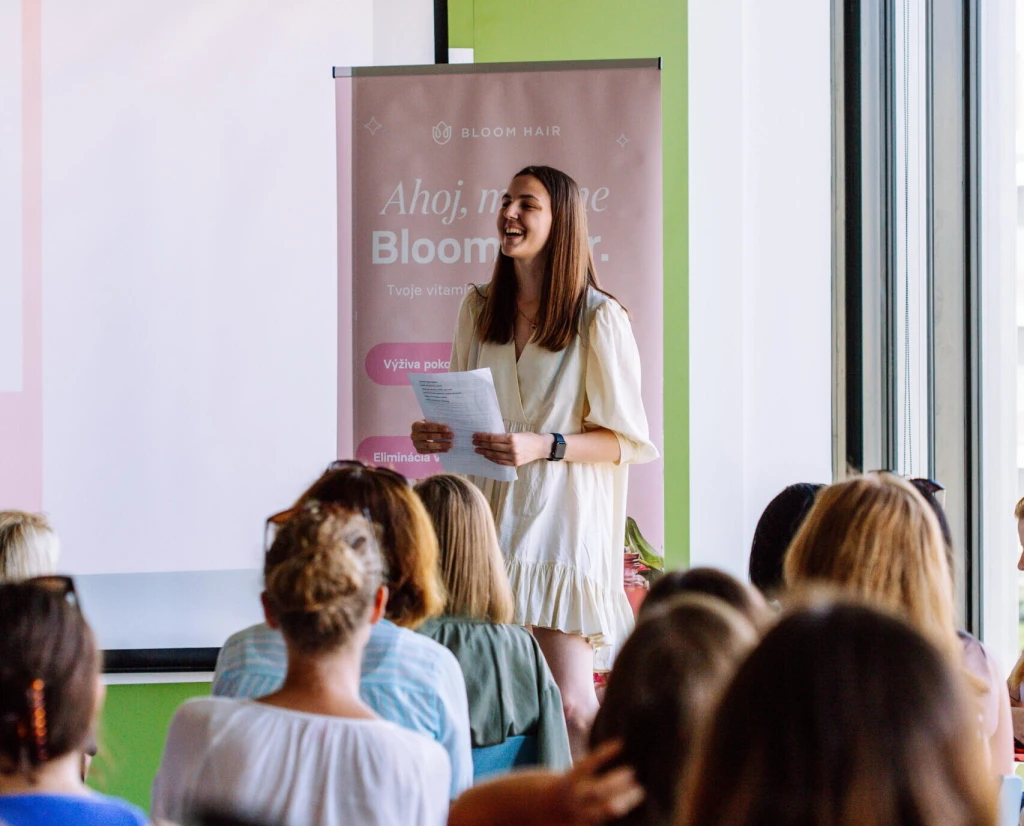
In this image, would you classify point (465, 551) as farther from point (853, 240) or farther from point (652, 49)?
point (652, 49)

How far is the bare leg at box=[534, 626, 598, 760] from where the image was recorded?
252cm

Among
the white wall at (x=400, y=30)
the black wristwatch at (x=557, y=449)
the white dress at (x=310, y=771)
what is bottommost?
the white dress at (x=310, y=771)

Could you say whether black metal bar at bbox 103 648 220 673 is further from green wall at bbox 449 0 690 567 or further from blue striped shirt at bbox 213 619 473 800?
blue striped shirt at bbox 213 619 473 800

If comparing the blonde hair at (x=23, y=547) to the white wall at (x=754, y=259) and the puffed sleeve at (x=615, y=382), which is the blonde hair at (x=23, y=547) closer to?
the puffed sleeve at (x=615, y=382)

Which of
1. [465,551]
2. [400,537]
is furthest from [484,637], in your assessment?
[400,537]

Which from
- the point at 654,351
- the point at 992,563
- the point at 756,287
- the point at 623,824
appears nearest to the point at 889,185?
the point at 756,287

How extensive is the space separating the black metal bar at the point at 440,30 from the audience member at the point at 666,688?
2.97m

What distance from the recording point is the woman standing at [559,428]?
254cm

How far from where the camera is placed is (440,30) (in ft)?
12.2

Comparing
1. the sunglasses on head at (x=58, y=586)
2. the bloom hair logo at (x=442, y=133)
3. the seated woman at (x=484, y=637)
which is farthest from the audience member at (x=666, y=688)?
the bloom hair logo at (x=442, y=133)

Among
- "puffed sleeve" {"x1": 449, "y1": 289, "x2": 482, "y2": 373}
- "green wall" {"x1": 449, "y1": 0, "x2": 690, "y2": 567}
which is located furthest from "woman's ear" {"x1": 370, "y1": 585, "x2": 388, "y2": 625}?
"green wall" {"x1": 449, "y1": 0, "x2": 690, "y2": 567}

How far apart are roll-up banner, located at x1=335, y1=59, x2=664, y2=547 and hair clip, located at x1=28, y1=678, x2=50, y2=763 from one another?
84.5 inches

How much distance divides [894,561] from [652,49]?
2586 mm

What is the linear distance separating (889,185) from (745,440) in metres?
0.97
